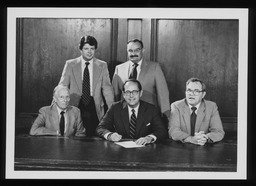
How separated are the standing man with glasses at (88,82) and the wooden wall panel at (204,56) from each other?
1.93 ft

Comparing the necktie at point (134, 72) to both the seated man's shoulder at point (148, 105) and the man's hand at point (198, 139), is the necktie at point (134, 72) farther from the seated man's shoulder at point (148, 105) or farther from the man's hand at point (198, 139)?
the man's hand at point (198, 139)

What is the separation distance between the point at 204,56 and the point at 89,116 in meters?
1.25

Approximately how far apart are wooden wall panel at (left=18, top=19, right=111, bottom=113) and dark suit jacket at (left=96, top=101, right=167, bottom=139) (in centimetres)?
53

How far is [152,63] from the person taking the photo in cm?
354

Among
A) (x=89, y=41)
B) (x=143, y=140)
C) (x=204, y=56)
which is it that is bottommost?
(x=143, y=140)

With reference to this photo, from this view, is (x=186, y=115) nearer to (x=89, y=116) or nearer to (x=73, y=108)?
(x=89, y=116)

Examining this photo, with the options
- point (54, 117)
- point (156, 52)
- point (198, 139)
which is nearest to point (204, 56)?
point (156, 52)

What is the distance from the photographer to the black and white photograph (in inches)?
136

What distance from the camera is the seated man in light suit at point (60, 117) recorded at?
11.4ft

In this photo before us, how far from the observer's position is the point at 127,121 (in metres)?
3.45

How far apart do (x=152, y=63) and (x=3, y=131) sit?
1.57 m

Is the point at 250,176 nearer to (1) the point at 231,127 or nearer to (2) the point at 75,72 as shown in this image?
(1) the point at 231,127

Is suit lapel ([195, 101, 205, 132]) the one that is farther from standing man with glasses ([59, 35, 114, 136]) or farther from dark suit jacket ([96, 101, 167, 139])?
standing man with glasses ([59, 35, 114, 136])
